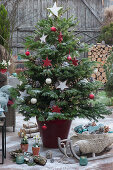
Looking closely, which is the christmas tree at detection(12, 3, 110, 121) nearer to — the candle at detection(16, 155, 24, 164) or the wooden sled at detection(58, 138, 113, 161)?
the wooden sled at detection(58, 138, 113, 161)

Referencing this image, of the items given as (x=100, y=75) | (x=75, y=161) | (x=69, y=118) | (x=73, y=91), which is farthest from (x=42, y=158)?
(x=100, y=75)

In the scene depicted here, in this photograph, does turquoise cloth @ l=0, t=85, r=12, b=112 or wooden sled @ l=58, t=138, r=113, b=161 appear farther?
turquoise cloth @ l=0, t=85, r=12, b=112

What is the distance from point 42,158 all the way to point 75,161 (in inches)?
19.2

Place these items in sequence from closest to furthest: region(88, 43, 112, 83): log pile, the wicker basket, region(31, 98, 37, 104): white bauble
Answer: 1. the wicker basket
2. region(31, 98, 37, 104): white bauble
3. region(88, 43, 112, 83): log pile

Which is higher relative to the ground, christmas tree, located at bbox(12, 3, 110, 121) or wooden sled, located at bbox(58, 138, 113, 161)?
christmas tree, located at bbox(12, 3, 110, 121)

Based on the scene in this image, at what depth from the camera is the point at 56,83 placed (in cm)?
532

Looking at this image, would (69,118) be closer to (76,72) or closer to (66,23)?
(76,72)

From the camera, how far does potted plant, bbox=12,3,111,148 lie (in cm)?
520

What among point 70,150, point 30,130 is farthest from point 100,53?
point 70,150

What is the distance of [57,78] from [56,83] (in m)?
0.12

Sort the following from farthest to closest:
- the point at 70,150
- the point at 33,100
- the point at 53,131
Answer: the point at 53,131, the point at 33,100, the point at 70,150

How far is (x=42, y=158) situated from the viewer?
15.2 feet

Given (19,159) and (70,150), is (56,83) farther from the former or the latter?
(19,159)

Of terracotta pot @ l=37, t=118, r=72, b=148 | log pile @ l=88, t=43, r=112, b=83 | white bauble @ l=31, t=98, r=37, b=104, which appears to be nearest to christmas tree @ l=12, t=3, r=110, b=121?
white bauble @ l=31, t=98, r=37, b=104
